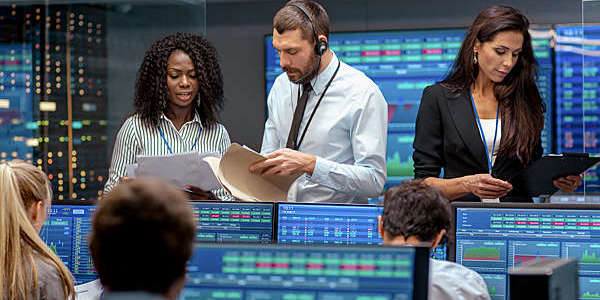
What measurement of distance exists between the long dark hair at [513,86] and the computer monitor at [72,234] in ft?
Answer: 4.65

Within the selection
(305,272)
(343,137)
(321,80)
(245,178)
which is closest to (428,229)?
(305,272)

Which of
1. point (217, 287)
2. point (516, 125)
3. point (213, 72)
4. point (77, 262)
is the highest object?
point (213, 72)

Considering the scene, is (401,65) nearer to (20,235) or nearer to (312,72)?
(312,72)

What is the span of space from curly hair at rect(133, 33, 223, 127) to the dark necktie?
1.48ft

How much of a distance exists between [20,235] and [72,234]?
0.49 metres

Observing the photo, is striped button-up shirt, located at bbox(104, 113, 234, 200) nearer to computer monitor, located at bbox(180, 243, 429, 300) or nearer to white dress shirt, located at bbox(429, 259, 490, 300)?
white dress shirt, located at bbox(429, 259, 490, 300)

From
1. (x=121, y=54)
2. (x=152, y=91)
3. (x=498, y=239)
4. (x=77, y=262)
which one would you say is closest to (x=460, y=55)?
(x=498, y=239)

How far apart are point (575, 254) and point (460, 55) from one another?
1.01 metres

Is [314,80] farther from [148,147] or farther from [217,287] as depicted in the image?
[217,287]

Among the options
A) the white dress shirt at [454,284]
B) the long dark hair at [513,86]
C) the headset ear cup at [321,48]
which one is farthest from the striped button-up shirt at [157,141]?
the white dress shirt at [454,284]

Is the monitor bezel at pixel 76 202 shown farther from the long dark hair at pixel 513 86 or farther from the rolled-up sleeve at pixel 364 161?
the long dark hair at pixel 513 86

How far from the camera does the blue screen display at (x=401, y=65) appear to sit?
17.6ft

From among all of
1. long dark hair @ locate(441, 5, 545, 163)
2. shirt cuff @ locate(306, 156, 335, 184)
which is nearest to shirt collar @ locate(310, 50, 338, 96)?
shirt cuff @ locate(306, 156, 335, 184)

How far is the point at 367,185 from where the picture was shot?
9.18 ft
